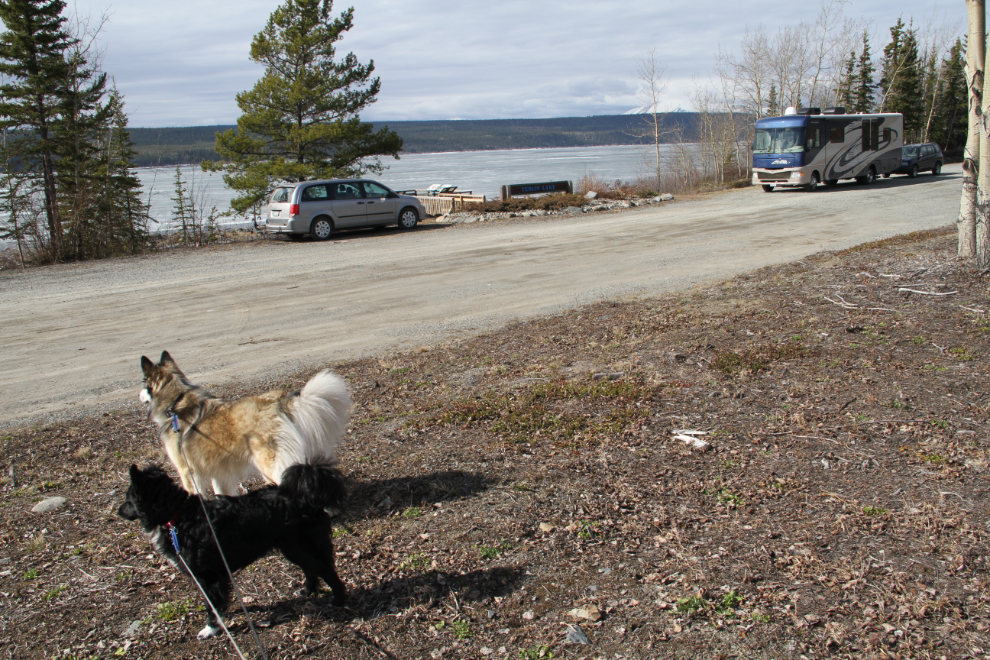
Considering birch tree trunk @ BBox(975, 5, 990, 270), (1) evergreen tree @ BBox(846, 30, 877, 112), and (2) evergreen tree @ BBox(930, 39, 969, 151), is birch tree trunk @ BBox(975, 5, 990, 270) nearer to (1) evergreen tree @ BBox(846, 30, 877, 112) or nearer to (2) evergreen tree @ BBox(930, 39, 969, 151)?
(1) evergreen tree @ BBox(846, 30, 877, 112)

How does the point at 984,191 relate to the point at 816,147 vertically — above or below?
below

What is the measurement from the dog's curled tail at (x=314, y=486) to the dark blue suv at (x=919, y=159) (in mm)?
39228

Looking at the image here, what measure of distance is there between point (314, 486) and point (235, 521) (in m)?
0.42

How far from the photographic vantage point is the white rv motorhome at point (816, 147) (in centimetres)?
2892

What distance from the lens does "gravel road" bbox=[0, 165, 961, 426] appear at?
27.0 feet

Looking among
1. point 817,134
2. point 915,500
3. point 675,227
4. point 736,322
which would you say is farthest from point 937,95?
point 915,500

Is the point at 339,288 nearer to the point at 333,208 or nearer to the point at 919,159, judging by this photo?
the point at 333,208

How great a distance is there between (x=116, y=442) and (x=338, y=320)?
4585 millimetres

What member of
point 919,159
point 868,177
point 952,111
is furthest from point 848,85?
point 868,177

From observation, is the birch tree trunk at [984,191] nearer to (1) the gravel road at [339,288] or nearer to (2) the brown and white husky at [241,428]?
(1) the gravel road at [339,288]

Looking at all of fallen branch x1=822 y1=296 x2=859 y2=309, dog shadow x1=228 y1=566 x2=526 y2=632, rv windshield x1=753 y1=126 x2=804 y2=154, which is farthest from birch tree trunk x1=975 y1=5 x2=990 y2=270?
Answer: rv windshield x1=753 y1=126 x2=804 y2=154

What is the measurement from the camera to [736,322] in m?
8.47

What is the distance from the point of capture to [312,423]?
380 centimetres

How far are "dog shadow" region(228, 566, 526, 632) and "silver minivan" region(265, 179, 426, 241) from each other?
57.1ft
